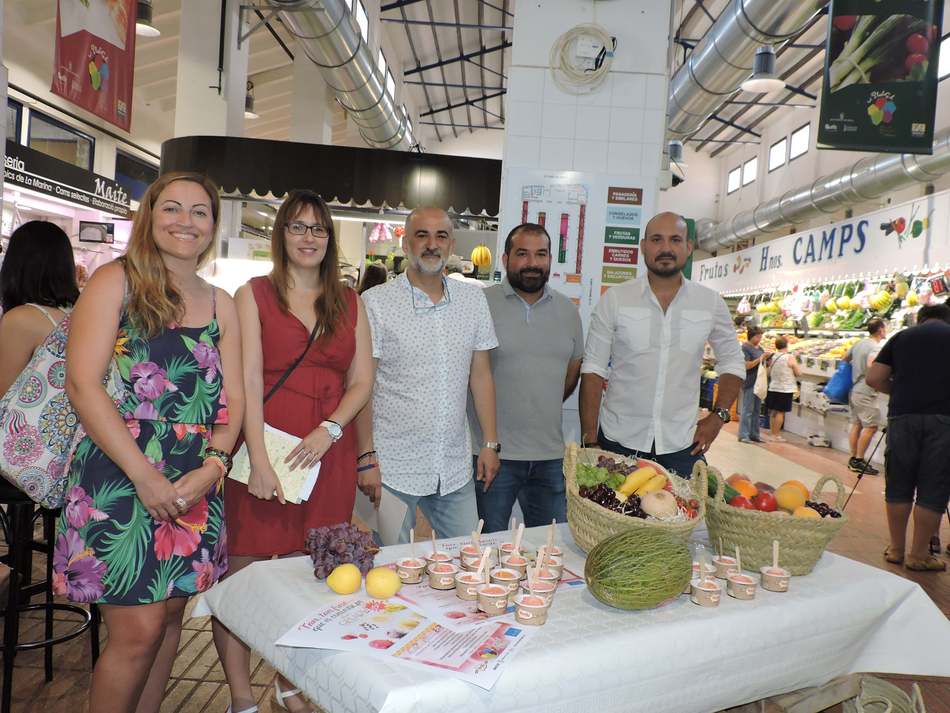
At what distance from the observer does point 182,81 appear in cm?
815

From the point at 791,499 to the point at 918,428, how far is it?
3.39m

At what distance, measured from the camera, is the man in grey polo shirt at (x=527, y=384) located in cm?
303

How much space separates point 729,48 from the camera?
7.66 m

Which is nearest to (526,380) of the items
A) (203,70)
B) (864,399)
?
(864,399)

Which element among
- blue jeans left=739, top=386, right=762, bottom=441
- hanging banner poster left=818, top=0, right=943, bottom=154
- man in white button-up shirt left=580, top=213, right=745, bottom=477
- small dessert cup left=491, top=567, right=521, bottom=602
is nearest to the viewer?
small dessert cup left=491, top=567, right=521, bottom=602

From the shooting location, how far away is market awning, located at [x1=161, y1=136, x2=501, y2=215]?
732 centimetres

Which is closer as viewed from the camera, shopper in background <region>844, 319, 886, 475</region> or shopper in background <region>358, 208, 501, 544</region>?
shopper in background <region>358, 208, 501, 544</region>

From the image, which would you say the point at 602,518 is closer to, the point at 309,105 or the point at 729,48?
the point at 729,48

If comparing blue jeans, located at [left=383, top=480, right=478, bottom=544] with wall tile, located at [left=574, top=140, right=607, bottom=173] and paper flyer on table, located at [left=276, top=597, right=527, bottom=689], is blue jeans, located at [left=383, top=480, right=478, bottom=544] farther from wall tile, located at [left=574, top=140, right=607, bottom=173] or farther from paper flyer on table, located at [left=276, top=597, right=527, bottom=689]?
wall tile, located at [left=574, top=140, right=607, bottom=173]

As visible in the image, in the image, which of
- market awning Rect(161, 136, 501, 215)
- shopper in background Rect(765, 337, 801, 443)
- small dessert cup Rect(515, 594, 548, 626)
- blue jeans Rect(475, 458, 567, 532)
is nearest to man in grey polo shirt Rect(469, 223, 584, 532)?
blue jeans Rect(475, 458, 567, 532)

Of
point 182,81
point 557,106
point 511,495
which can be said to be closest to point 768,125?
point 182,81

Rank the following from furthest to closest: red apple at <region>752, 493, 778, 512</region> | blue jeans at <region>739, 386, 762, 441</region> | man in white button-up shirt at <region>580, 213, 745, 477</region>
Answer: blue jeans at <region>739, 386, 762, 441</region> < man in white button-up shirt at <region>580, 213, 745, 477</region> < red apple at <region>752, 493, 778, 512</region>

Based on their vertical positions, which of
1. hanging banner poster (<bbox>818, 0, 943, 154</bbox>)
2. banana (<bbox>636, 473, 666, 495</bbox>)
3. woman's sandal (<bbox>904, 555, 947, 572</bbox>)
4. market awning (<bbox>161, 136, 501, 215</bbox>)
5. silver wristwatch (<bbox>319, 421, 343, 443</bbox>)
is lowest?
woman's sandal (<bbox>904, 555, 947, 572</bbox>)

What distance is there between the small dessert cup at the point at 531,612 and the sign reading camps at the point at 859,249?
935 centimetres
